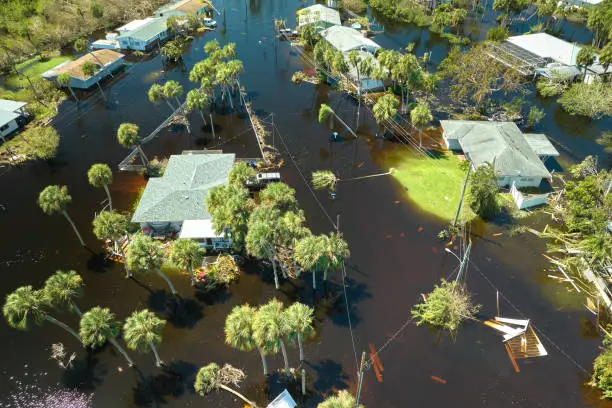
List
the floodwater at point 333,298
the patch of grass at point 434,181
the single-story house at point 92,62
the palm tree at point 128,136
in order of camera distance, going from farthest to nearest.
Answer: the single-story house at point 92,62 → the palm tree at point 128,136 → the patch of grass at point 434,181 → the floodwater at point 333,298

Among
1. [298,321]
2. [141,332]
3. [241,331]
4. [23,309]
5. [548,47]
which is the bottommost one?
[141,332]

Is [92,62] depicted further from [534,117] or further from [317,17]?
[534,117]

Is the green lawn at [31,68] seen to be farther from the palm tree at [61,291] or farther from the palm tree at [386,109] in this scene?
the palm tree at [386,109]

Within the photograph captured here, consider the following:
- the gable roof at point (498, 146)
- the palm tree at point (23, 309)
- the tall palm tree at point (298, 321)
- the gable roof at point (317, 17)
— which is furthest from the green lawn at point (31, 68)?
the gable roof at point (498, 146)

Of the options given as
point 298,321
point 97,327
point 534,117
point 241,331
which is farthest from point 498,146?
point 97,327

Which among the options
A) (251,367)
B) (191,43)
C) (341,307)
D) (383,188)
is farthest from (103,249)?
(191,43)

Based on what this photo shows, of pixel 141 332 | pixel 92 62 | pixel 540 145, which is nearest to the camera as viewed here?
pixel 141 332

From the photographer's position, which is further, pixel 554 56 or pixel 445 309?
pixel 554 56
